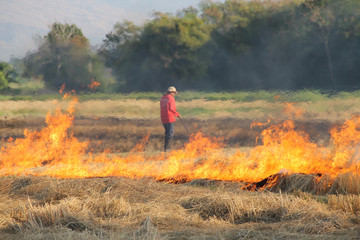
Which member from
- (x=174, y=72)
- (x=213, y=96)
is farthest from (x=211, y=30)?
(x=213, y=96)

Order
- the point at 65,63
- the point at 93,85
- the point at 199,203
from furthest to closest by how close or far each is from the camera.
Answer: the point at 65,63 < the point at 93,85 < the point at 199,203

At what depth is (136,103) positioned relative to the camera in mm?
18234

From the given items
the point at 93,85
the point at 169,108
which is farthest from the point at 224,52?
the point at 169,108

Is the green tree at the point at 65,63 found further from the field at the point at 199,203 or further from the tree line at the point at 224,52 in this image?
the field at the point at 199,203

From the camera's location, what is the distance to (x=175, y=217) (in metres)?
6.54

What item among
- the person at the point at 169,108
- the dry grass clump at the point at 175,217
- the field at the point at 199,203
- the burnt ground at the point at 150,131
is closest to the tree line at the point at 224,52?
the burnt ground at the point at 150,131

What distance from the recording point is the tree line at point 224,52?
1688 cm

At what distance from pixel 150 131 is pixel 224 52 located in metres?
5.03

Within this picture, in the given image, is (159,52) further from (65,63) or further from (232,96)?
(232,96)

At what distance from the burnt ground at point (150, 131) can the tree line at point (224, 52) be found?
1284 mm

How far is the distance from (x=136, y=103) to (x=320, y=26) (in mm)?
6582

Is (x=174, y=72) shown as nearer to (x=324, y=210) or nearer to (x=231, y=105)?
(x=231, y=105)

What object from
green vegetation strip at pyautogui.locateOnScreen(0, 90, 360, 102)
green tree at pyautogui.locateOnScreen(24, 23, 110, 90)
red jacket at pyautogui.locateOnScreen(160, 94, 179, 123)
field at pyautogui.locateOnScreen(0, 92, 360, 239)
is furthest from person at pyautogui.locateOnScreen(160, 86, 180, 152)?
green tree at pyautogui.locateOnScreen(24, 23, 110, 90)

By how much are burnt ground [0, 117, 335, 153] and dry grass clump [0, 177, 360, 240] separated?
26.9 feet
